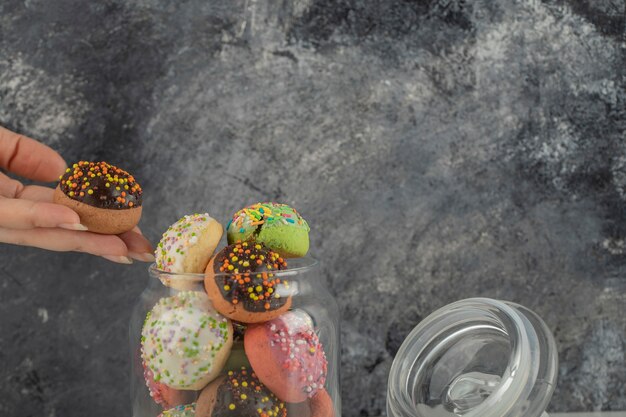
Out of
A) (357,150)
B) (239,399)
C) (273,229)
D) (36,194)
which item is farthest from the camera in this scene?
(357,150)

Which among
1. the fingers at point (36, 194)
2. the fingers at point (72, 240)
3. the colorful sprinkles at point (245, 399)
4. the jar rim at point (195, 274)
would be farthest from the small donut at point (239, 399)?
the fingers at point (36, 194)

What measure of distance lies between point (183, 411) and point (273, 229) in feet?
0.73

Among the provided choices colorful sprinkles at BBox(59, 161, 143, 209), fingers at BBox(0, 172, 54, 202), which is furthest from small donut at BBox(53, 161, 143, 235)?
fingers at BBox(0, 172, 54, 202)

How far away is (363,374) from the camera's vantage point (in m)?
1.19

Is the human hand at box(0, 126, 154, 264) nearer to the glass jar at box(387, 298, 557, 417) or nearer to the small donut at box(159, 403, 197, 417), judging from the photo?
the small donut at box(159, 403, 197, 417)

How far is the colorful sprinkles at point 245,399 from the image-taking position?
0.74 metres

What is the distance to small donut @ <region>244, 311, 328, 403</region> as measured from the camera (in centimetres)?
75

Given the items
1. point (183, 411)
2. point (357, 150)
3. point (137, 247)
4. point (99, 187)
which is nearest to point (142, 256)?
point (137, 247)

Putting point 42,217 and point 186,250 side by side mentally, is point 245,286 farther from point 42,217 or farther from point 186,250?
point 42,217

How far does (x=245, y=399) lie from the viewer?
2.43 ft

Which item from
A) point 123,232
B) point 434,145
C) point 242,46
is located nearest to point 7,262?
point 123,232

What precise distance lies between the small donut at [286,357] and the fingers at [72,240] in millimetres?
203

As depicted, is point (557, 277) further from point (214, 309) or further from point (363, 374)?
point (214, 309)

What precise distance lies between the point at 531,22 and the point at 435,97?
0.20 meters
